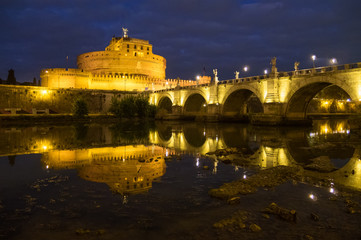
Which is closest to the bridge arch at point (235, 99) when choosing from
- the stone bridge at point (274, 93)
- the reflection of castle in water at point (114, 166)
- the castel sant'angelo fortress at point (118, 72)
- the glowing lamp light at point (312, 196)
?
the stone bridge at point (274, 93)

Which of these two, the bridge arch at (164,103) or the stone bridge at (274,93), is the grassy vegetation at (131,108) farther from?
the bridge arch at (164,103)

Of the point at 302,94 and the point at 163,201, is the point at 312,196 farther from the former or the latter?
the point at 302,94

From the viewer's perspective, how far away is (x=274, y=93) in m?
24.8

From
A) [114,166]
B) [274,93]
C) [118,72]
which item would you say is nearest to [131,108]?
[274,93]

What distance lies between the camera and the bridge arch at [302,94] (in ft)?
70.0

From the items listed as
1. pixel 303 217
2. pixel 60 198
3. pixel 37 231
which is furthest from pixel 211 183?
pixel 37 231

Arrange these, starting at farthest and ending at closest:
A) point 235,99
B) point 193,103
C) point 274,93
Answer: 1. point 193,103
2. point 235,99
3. point 274,93

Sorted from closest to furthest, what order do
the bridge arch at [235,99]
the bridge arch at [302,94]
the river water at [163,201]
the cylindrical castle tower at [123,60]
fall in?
the river water at [163,201] < the bridge arch at [302,94] < the bridge arch at [235,99] < the cylindrical castle tower at [123,60]

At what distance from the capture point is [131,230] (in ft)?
12.4

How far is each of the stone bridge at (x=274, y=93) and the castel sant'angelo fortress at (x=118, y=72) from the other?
67.1ft

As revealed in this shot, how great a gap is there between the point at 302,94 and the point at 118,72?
1894 inches

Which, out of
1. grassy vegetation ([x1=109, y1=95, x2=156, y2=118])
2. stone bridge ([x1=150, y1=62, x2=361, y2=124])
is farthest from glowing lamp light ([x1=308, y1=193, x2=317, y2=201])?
grassy vegetation ([x1=109, y1=95, x2=156, y2=118])

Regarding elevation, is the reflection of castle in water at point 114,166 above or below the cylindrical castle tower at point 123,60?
below

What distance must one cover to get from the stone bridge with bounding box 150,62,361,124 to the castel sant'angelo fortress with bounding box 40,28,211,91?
20.4 meters
